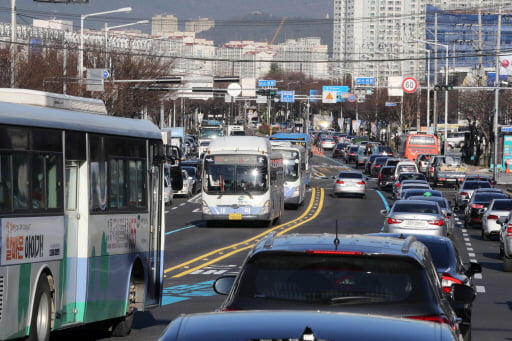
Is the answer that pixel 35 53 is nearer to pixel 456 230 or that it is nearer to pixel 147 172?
pixel 456 230

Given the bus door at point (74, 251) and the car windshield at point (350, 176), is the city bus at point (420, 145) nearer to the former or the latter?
the car windshield at point (350, 176)

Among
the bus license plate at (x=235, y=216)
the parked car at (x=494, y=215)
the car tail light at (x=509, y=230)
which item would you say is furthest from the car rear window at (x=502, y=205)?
the car tail light at (x=509, y=230)

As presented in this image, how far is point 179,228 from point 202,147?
5136 cm

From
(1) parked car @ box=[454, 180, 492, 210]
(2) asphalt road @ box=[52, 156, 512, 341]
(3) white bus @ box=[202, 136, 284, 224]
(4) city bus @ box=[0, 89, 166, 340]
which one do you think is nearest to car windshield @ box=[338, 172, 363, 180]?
(2) asphalt road @ box=[52, 156, 512, 341]

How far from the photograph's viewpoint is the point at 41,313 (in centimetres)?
1117

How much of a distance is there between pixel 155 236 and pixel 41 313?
3.88 metres

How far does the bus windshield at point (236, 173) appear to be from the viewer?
122ft

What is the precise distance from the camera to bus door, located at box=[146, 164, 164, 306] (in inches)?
579

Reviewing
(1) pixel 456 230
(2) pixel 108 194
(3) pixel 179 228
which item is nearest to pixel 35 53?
(3) pixel 179 228

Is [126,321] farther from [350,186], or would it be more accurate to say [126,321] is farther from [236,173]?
[350,186]

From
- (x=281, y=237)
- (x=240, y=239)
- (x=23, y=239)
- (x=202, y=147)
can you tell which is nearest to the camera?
(x=281, y=237)

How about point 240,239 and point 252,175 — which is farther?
point 252,175

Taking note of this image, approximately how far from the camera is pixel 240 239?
33.7 metres

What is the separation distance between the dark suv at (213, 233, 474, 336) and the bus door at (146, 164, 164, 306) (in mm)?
7501
